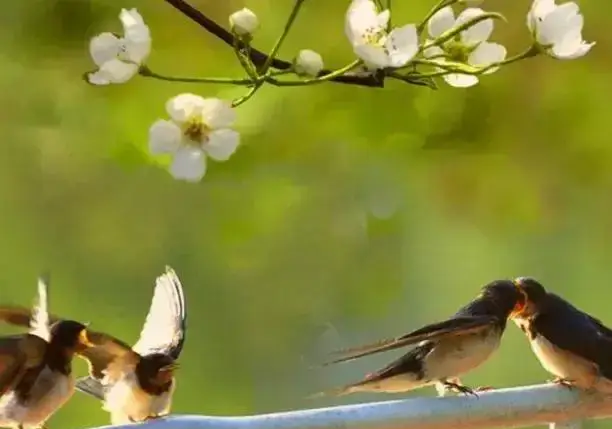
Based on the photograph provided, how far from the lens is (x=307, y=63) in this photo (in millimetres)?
913

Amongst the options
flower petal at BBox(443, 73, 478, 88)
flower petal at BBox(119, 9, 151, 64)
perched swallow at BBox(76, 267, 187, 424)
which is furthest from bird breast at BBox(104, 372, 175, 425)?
flower petal at BBox(443, 73, 478, 88)

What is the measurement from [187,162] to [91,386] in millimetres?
234

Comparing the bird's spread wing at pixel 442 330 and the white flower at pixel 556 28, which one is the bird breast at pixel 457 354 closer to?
the bird's spread wing at pixel 442 330

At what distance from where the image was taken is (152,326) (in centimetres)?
96

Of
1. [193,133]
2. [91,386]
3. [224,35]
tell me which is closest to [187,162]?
[193,133]

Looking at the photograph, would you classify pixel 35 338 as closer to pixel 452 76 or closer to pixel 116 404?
pixel 116 404

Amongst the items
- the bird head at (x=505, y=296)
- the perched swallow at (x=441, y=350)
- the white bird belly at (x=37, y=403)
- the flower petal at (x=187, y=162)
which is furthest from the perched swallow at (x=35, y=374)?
the bird head at (x=505, y=296)

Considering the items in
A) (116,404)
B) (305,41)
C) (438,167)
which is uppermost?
(305,41)

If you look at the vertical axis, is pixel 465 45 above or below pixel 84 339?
above

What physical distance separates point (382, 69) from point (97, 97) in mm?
269

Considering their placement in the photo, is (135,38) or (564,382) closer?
(135,38)

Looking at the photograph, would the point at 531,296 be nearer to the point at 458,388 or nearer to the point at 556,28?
the point at 458,388

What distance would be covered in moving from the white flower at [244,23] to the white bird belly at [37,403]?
13.5 inches

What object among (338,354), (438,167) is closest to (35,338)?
Answer: (338,354)
